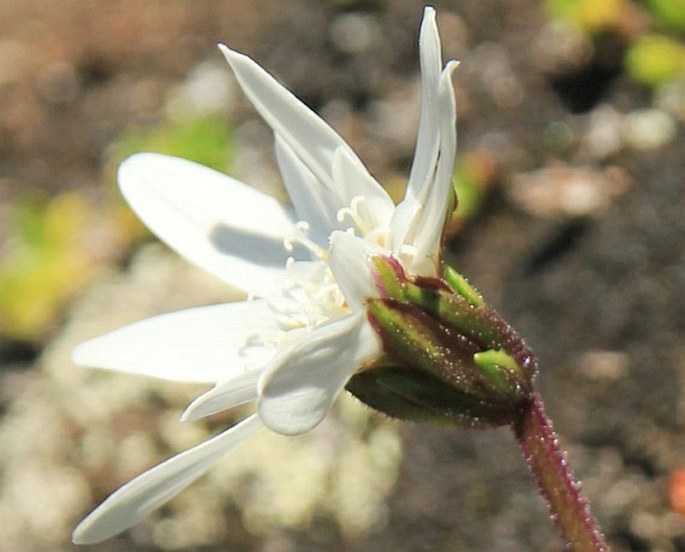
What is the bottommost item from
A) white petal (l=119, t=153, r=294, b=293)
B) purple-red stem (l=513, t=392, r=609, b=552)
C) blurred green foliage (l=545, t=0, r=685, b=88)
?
blurred green foliage (l=545, t=0, r=685, b=88)

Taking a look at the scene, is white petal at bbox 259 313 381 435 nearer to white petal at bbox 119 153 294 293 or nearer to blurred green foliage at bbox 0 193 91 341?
white petal at bbox 119 153 294 293

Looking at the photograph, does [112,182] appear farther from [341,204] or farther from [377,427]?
[341,204]

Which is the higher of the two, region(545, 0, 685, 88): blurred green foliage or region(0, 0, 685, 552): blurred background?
region(545, 0, 685, 88): blurred green foliage

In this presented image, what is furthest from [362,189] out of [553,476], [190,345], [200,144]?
[200,144]

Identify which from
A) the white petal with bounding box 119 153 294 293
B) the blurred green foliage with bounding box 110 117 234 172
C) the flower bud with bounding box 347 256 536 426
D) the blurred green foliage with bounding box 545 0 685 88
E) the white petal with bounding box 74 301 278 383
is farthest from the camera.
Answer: the blurred green foliage with bounding box 110 117 234 172

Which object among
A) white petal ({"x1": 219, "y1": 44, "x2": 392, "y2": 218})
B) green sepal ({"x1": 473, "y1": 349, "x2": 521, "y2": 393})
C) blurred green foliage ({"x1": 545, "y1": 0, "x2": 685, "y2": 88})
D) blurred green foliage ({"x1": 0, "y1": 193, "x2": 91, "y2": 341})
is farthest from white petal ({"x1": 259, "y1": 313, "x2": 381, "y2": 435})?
blurred green foliage ({"x1": 0, "y1": 193, "x2": 91, "y2": 341})

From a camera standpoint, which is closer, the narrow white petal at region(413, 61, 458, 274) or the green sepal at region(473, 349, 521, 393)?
the narrow white petal at region(413, 61, 458, 274)

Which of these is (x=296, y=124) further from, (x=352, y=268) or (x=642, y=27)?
(x=642, y=27)

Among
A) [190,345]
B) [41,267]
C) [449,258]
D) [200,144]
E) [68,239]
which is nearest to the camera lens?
[190,345]

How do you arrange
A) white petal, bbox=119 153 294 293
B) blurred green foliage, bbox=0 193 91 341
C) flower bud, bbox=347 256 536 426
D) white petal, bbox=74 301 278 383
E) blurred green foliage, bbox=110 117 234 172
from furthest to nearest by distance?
1. blurred green foliage, bbox=0 193 91 341
2. blurred green foliage, bbox=110 117 234 172
3. white petal, bbox=119 153 294 293
4. white petal, bbox=74 301 278 383
5. flower bud, bbox=347 256 536 426
